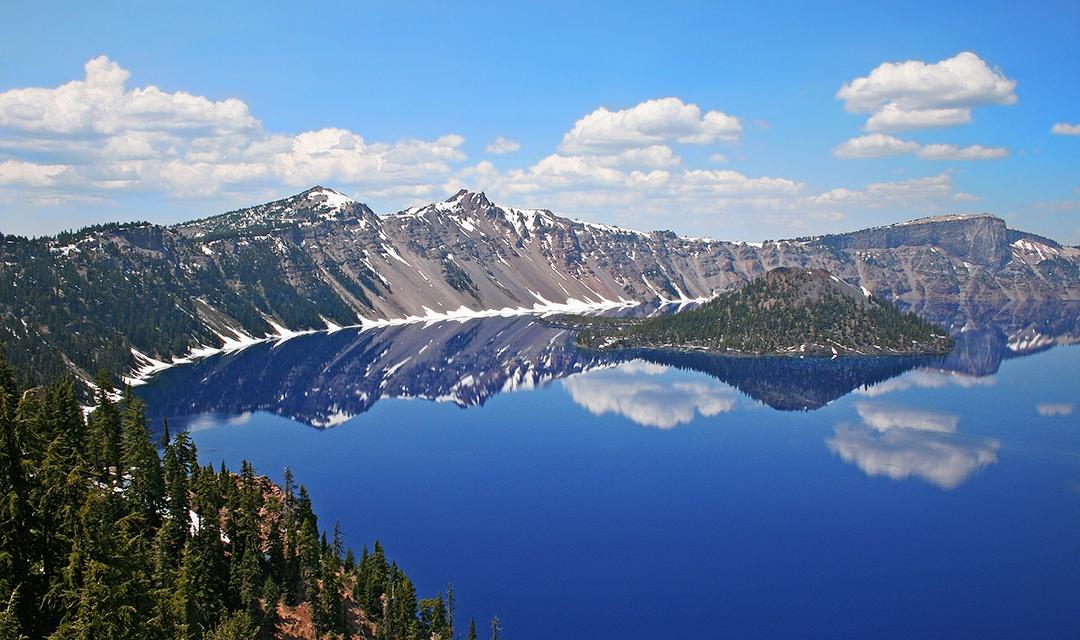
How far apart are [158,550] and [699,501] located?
7321 centimetres

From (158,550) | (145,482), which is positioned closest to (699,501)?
(145,482)

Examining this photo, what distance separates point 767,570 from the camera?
8556 centimetres

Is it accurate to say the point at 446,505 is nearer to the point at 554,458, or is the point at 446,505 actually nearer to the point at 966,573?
the point at 554,458

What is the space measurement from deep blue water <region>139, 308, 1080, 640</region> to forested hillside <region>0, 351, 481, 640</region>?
10.6m

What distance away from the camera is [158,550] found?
5722cm

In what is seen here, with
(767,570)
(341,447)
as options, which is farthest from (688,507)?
(341,447)

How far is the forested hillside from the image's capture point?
108ft

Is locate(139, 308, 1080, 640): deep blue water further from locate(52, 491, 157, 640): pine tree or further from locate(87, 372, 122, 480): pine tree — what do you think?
locate(52, 491, 157, 640): pine tree

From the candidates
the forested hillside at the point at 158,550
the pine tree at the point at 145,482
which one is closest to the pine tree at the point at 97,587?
the forested hillside at the point at 158,550

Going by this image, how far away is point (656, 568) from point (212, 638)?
161 feet

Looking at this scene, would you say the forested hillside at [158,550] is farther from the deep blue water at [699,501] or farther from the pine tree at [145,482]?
the deep blue water at [699,501]

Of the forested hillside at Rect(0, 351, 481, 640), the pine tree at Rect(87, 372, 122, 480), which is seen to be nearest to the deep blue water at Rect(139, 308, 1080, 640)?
the forested hillside at Rect(0, 351, 481, 640)

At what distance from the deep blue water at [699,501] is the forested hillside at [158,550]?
1060 cm

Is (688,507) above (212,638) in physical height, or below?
below
